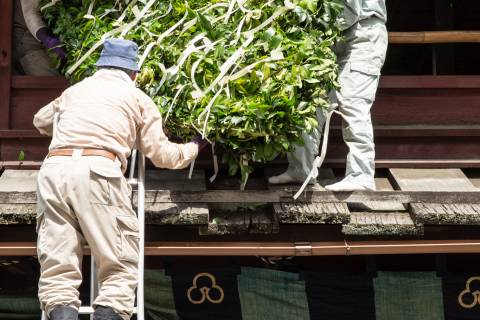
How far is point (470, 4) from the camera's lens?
9.95 metres

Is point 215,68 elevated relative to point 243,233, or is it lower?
elevated

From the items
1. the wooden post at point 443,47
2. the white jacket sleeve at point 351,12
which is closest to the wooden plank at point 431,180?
the white jacket sleeve at point 351,12

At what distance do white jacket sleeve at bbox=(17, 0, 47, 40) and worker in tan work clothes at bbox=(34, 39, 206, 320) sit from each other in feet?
3.79

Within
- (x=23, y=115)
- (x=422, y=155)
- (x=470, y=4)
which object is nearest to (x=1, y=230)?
(x=23, y=115)

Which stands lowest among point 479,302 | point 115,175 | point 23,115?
point 479,302

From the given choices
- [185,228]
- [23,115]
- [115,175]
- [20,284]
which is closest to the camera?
[115,175]

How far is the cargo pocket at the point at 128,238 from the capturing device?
599 cm

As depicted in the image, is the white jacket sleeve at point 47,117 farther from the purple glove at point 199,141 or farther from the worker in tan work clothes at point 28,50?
the worker in tan work clothes at point 28,50

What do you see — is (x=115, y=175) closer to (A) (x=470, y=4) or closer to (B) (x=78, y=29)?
(B) (x=78, y=29)

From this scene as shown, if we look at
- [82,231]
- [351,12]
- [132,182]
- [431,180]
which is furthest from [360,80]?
[82,231]

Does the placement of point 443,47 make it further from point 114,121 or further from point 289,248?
point 114,121

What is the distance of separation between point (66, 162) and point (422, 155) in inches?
104

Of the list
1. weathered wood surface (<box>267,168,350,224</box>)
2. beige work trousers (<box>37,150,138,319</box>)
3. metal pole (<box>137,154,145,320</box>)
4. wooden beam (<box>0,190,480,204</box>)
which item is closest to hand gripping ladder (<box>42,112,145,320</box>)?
metal pole (<box>137,154,145,320</box>)

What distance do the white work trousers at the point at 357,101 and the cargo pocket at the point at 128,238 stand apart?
48.6 inches
